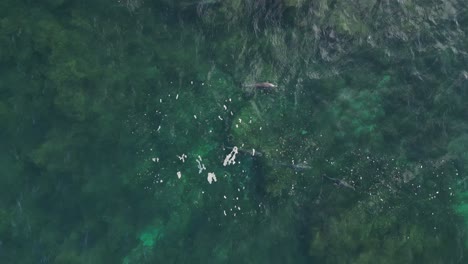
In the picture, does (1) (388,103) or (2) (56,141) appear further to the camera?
(1) (388,103)

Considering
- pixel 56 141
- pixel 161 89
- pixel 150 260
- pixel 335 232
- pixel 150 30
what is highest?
pixel 150 30

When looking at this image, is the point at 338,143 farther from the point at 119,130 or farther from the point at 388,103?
the point at 119,130

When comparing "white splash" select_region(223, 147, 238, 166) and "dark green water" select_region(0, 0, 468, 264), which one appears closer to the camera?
"dark green water" select_region(0, 0, 468, 264)

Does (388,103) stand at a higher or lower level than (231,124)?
higher

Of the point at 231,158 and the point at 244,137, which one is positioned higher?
the point at 244,137

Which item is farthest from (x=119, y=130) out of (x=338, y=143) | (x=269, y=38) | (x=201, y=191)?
(x=338, y=143)

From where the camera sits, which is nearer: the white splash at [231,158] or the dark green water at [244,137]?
the dark green water at [244,137]

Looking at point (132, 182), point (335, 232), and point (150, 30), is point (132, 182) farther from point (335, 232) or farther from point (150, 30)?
point (335, 232)
